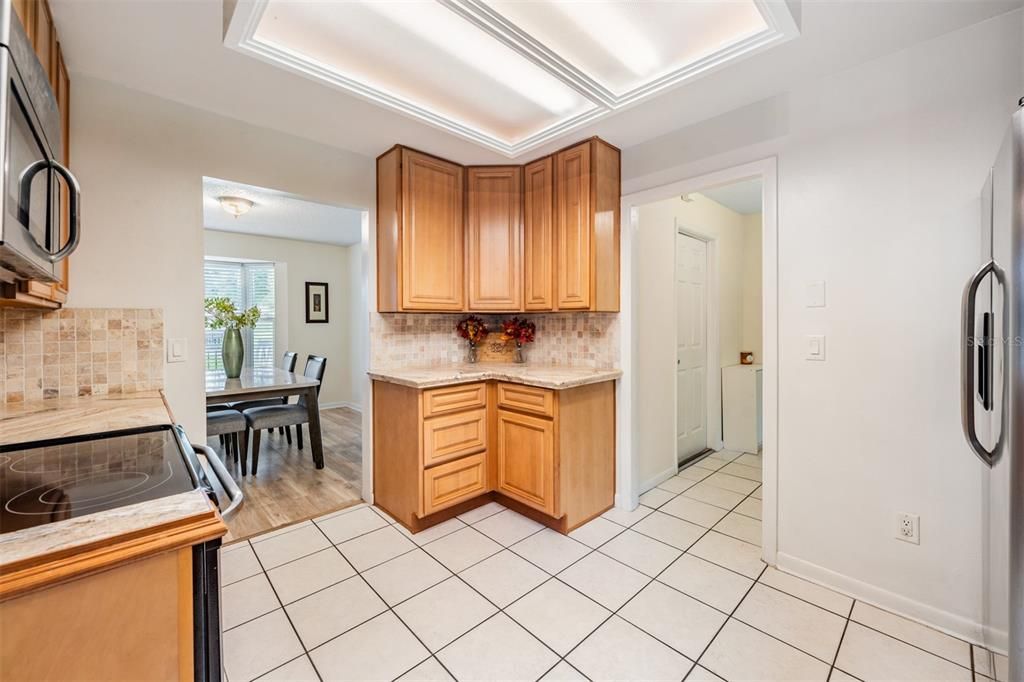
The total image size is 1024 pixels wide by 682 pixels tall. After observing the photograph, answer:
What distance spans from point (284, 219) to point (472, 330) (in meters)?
2.93

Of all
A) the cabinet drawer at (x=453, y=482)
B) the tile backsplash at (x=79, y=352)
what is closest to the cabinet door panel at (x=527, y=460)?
the cabinet drawer at (x=453, y=482)

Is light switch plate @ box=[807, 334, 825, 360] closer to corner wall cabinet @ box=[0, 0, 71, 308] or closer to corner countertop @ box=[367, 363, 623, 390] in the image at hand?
corner countertop @ box=[367, 363, 623, 390]

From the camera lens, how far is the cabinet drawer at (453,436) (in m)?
2.48

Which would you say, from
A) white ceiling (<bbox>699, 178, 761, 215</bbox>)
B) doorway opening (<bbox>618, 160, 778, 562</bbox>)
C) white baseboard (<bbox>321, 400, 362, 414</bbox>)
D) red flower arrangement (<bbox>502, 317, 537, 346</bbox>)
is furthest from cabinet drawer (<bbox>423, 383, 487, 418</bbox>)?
white baseboard (<bbox>321, 400, 362, 414</bbox>)

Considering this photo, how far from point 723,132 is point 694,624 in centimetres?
235

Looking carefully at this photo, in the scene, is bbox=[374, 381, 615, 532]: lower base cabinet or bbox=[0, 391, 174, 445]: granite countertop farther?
bbox=[374, 381, 615, 532]: lower base cabinet

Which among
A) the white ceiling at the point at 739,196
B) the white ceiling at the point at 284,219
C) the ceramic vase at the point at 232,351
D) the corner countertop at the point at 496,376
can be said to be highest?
the white ceiling at the point at 284,219

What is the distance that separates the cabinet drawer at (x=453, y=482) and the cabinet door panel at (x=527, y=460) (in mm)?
133

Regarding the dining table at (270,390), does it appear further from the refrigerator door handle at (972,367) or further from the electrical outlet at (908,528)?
the refrigerator door handle at (972,367)

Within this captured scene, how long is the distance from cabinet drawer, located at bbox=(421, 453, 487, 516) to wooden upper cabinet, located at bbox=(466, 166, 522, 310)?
108 cm

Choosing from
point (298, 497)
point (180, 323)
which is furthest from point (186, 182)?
point (298, 497)

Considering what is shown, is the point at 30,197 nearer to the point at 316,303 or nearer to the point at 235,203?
the point at 235,203

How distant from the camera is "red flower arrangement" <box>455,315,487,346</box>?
127 inches

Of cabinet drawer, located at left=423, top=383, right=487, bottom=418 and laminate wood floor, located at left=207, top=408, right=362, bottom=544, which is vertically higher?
cabinet drawer, located at left=423, top=383, right=487, bottom=418
